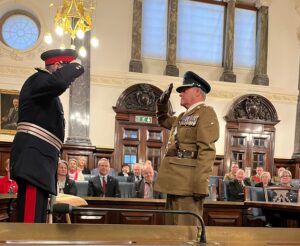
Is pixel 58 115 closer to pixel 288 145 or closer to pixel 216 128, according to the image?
pixel 216 128

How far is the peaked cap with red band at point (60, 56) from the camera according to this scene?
8.82 ft

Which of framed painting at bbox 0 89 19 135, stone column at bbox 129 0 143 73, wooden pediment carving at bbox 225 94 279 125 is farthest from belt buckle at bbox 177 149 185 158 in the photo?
wooden pediment carving at bbox 225 94 279 125

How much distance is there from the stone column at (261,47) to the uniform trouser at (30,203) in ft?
32.4

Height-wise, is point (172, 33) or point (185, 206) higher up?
point (172, 33)

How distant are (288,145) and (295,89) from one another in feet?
5.15

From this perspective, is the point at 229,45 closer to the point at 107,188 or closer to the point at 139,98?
the point at 139,98

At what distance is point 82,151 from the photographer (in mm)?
10078

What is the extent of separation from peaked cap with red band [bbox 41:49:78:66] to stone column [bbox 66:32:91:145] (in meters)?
7.45

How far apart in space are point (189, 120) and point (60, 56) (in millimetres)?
994

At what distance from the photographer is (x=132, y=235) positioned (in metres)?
1.74

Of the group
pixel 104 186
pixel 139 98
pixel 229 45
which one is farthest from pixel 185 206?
pixel 229 45

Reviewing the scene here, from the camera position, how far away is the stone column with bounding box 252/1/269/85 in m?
11.7

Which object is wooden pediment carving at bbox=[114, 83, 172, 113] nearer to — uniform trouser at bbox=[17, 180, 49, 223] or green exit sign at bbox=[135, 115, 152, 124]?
green exit sign at bbox=[135, 115, 152, 124]

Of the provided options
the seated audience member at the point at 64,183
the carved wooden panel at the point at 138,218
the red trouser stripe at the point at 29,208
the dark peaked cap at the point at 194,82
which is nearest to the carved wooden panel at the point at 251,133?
the seated audience member at the point at 64,183
